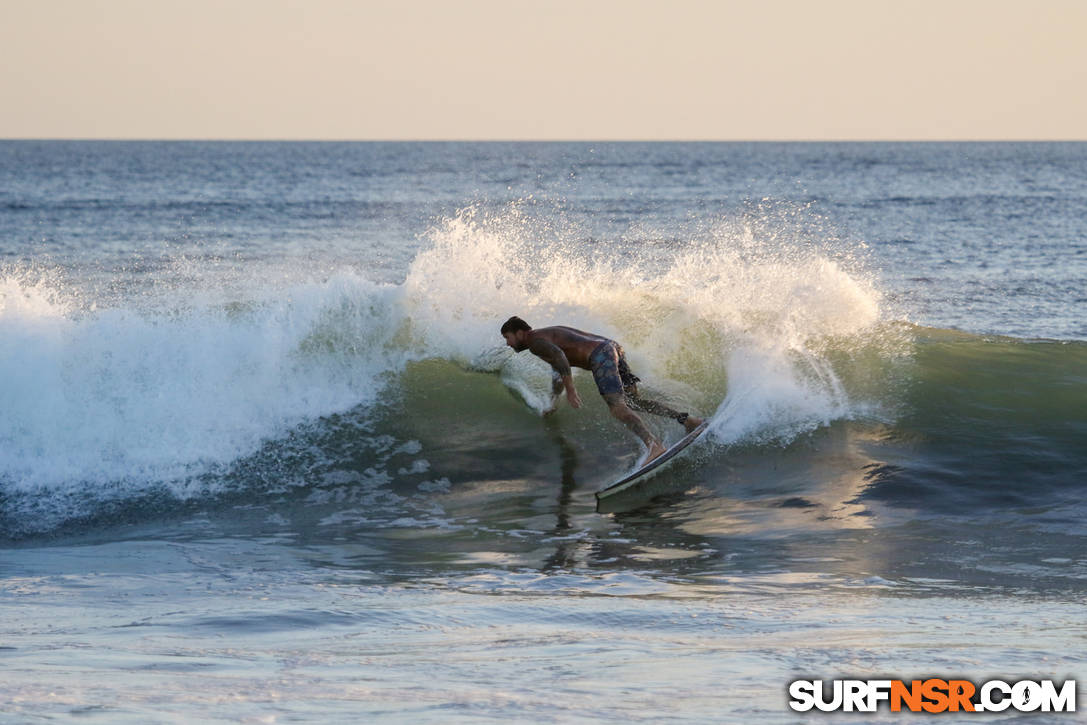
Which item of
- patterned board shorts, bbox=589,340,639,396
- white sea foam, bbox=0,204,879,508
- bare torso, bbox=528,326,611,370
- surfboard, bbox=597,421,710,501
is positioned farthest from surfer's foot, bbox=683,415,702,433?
bare torso, bbox=528,326,611,370

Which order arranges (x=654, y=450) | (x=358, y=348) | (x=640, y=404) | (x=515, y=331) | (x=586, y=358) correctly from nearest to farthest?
(x=515, y=331), (x=654, y=450), (x=586, y=358), (x=640, y=404), (x=358, y=348)

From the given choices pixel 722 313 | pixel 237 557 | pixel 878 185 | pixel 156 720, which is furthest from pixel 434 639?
pixel 878 185

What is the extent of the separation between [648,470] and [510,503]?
119cm

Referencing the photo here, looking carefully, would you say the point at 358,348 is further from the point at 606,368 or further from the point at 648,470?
the point at 648,470

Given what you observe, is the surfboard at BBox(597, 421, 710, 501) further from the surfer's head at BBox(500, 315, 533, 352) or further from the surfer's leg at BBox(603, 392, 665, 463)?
the surfer's head at BBox(500, 315, 533, 352)

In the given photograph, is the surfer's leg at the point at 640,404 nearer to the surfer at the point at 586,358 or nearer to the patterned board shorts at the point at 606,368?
the surfer at the point at 586,358

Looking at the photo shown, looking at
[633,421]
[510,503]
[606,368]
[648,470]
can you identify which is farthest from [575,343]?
[510,503]

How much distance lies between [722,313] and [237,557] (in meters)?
5.80

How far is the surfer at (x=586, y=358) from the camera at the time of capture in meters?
9.52

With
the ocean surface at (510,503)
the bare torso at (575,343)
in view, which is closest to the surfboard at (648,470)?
the ocean surface at (510,503)

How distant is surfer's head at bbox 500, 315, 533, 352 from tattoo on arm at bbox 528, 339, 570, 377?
0.40 feet

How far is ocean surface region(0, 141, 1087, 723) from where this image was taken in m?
4.90

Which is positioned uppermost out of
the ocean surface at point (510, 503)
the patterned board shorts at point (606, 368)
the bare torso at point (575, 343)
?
the bare torso at point (575, 343)

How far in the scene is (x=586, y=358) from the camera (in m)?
9.72
